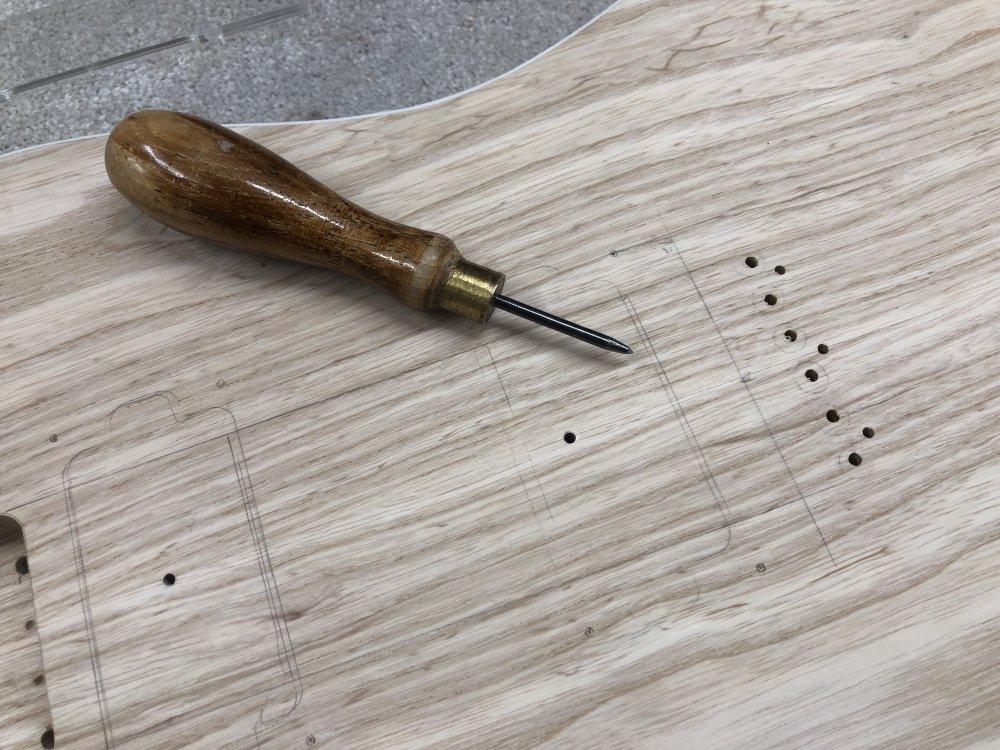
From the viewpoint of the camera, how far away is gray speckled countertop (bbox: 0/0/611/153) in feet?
3.68

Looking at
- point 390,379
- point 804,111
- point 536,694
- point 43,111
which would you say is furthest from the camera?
point 43,111

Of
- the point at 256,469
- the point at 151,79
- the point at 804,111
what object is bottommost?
the point at 256,469

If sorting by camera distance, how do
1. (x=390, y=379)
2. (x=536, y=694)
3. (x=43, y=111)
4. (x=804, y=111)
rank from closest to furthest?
1. (x=536, y=694)
2. (x=390, y=379)
3. (x=804, y=111)
4. (x=43, y=111)

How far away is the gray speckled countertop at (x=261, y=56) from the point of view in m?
1.12

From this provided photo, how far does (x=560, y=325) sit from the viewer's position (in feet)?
2.46

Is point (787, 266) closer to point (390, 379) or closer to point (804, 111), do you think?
point (804, 111)

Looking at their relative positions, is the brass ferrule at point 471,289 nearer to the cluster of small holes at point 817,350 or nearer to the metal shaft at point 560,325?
the metal shaft at point 560,325

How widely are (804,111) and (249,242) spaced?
0.69 metres

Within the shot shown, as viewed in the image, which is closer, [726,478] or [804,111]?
[726,478]

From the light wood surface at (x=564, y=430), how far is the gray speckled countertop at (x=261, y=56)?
0.28 m

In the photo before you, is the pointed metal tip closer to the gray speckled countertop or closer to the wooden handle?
the wooden handle

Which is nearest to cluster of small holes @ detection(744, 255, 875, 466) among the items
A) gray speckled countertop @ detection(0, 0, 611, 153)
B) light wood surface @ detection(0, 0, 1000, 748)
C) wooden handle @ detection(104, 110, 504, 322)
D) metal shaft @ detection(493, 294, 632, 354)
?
light wood surface @ detection(0, 0, 1000, 748)

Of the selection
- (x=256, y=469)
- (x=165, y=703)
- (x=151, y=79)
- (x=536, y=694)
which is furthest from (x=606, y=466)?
(x=151, y=79)

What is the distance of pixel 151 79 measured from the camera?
1.13 metres
